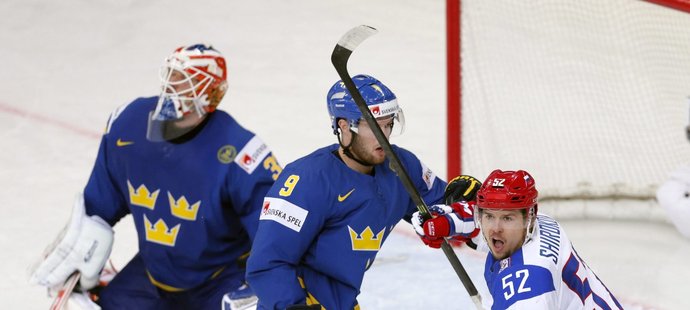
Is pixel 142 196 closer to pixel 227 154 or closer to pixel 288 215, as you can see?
pixel 227 154

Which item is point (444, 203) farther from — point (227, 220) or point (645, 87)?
point (645, 87)

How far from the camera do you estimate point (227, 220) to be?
12.1 feet

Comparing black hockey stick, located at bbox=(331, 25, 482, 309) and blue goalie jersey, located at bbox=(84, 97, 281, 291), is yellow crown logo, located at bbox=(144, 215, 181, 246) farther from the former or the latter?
black hockey stick, located at bbox=(331, 25, 482, 309)

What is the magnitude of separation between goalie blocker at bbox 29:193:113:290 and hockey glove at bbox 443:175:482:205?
1.13 metres

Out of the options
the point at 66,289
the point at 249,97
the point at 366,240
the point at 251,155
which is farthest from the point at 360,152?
the point at 249,97

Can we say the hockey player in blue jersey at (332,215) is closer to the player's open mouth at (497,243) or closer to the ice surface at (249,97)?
the player's open mouth at (497,243)

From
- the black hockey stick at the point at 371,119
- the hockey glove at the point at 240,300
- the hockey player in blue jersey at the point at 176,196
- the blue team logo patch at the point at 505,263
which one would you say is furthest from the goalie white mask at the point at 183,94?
the blue team logo patch at the point at 505,263

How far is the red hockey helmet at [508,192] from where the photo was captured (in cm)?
271

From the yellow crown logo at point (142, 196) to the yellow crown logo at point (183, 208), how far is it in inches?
2.3

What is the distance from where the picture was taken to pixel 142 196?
3.73 metres

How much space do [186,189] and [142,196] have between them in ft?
0.54

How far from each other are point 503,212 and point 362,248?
23.2 inches

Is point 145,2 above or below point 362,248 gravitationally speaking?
below

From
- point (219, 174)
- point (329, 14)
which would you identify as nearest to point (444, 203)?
point (219, 174)
